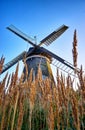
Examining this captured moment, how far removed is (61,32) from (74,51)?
19.5 metres

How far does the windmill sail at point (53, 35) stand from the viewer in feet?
67.3

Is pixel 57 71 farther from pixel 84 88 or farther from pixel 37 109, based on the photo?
pixel 37 109

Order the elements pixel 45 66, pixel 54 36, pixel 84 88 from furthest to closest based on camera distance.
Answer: pixel 54 36 < pixel 45 66 < pixel 84 88

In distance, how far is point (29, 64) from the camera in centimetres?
1844

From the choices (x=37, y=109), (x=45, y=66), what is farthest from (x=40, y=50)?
(x=37, y=109)

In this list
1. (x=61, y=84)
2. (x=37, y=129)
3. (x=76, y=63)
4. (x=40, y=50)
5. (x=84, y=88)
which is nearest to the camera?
(x=76, y=63)

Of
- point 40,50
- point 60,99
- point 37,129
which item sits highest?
point 40,50

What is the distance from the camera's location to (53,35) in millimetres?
20703

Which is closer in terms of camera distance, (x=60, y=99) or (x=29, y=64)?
(x=60, y=99)

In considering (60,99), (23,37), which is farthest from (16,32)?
(60,99)

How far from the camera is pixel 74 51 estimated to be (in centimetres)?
197

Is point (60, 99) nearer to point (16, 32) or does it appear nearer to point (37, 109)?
point (37, 109)

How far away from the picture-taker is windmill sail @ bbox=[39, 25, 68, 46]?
2052cm

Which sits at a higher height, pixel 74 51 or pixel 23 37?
pixel 23 37
